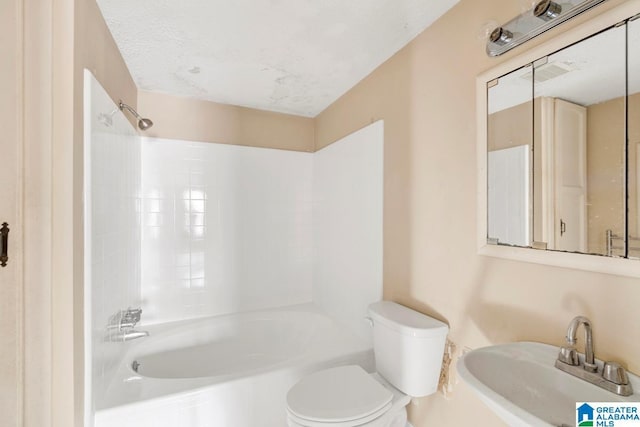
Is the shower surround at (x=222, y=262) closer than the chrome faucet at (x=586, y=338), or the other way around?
the chrome faucet at (x=586, y=338)

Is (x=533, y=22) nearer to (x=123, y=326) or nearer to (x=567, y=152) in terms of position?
(x=567, y=152)

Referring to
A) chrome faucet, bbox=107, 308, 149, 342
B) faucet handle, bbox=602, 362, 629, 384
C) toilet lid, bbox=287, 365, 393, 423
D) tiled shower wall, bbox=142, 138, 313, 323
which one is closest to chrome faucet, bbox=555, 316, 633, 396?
faucet handle, bbox=602, 362, 629, 384

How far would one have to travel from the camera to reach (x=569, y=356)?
0.84 meters

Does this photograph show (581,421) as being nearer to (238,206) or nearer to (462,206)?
(462,206)

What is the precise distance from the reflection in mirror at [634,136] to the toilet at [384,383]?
2.54 feet

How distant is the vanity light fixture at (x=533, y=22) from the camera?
0.88 meters

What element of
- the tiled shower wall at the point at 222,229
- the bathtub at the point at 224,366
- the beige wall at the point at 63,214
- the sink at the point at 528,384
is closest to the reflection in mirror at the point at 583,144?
the sink at the point at 528,384

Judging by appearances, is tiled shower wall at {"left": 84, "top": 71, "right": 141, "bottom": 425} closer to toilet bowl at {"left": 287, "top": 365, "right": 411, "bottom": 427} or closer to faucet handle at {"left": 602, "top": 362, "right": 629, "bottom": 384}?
toilet bowl at {"left": 287, "top": 365, "right": 411, "bottom": 427}

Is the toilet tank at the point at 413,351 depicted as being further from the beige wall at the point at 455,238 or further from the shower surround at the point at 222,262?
the shower surround at the point at 222,262

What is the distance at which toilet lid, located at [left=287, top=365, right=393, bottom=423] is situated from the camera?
1.19m

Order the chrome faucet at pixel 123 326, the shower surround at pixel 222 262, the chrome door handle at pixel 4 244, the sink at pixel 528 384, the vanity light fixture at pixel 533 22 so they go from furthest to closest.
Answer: the chrome faucet at pixel 123 326 < the shower surround at pixel 222 262 < the chrome door handle at pixel 4 244 < the vanity light fixture at pixel 533 22 < the sink at pixel 528 384

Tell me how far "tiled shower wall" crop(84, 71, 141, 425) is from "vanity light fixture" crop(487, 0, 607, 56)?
1696 millimetres

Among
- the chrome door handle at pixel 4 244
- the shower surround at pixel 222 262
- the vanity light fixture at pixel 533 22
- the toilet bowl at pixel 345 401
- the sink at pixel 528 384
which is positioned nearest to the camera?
the sink at pixel 528 384

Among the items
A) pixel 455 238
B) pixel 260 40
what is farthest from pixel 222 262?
pixel 455 238
